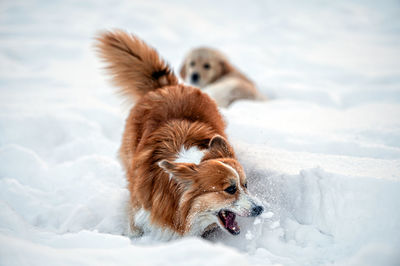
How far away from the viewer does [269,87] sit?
22.7 feet

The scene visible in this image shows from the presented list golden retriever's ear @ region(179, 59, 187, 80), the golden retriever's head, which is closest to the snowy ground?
the golden retriever's head

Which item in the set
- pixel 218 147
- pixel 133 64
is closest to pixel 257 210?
pixel 218 147

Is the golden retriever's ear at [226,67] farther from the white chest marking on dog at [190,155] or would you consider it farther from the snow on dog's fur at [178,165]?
the white chest marking on dog at [190,155]

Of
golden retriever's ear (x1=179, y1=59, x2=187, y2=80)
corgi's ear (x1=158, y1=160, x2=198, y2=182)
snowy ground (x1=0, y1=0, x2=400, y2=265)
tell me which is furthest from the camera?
golden retriever's ear (x1=179, y1=59, x2=187, y2=80)

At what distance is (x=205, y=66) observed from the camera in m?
6.66

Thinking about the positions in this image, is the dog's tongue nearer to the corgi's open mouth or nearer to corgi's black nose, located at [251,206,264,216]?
the corgi's open mouth

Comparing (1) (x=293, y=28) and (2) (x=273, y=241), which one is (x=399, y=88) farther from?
(1) (x=293, y=28)

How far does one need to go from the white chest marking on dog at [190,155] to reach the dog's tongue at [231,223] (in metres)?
0.54

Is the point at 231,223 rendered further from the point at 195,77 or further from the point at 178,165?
the point at 195,77

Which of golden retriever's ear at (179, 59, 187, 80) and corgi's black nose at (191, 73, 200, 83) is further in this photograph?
golden retriever's ear at (179, 59, 187, 80)

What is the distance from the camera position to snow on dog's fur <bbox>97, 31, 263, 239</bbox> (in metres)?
2.62

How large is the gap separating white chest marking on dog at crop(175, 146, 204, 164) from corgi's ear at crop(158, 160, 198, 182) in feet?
0.48

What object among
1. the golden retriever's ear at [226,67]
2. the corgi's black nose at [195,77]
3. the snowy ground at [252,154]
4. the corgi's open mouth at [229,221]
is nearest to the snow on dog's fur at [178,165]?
the corgi's open mouth at [229,221]

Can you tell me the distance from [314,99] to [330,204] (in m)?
3.52
